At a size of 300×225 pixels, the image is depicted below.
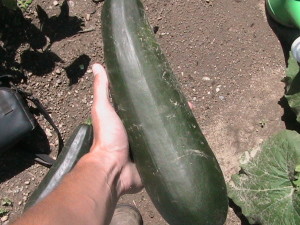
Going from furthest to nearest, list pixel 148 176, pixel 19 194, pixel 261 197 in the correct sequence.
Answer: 1. pixel 19 194
2. pixel 261 197
3. pixel 148 176

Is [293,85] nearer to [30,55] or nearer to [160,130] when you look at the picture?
[160,130]

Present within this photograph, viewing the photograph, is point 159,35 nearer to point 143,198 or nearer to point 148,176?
point 143,198

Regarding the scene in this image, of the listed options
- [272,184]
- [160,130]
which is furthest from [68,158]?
[272,184]

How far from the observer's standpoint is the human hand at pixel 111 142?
9.17 feet

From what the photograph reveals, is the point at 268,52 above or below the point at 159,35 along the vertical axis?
below

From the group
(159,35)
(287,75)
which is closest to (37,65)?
(159,35)

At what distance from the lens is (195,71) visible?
3818mm

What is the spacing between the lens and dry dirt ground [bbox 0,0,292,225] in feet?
12.2

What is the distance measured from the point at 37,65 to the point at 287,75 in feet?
6.43

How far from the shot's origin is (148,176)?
2551 millimetres

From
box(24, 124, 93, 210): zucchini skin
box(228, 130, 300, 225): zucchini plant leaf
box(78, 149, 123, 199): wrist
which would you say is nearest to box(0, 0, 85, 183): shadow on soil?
box(24, 124, 93, 210): zucchini skin

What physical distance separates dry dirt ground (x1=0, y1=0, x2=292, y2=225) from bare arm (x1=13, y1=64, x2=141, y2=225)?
2.62ft

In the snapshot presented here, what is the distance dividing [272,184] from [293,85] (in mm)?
761

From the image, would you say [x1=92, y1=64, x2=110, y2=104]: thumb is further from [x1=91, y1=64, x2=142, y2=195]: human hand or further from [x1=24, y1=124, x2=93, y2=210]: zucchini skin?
[x1=24, y1=124, x2=93, y2=210]: zucchini skin
